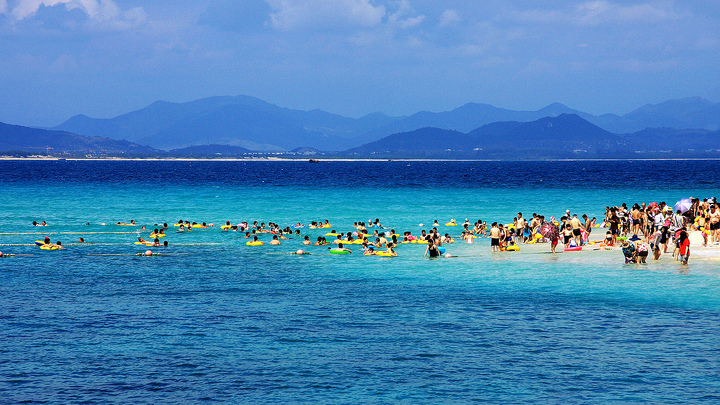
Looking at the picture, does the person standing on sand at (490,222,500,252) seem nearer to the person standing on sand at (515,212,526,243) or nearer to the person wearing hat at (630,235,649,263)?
the person standing on sand at (515,212,526,243)

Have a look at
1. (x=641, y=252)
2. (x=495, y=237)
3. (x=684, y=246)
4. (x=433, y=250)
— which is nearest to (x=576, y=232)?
(x=495, y=237)

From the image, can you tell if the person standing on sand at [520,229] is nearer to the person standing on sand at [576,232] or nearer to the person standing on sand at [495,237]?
the person standing on sand at [576,232]

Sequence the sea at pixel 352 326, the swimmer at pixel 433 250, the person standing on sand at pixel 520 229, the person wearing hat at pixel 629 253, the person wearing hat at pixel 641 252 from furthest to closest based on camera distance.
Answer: the person standing on sand at pixel 520 229, the swimmer at pixel 433 250, the person wearing hat at pixel 629 253, the person wearing hat at pixel 641 252, the sea at pixel 352 326

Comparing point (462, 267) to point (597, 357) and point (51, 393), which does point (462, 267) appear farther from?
point (51, 393)

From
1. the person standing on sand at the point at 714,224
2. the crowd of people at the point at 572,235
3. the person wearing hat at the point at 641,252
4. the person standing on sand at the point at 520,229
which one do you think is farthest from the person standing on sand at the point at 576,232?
the person standing on sand at the point at 714,224

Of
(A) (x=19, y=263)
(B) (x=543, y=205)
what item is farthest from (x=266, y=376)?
(B) (x=543, y=205)

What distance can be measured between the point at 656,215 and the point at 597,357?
26.9m

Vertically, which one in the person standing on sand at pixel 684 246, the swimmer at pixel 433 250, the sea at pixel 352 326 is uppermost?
the person standing on sand at pixel 684 246

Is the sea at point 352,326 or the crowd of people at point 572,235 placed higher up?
the crowd of people at point 572,235

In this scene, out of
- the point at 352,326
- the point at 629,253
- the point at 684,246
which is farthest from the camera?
the point at 629,253

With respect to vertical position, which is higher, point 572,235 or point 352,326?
point 572,235

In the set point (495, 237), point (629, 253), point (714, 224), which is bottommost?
point (629, 253)

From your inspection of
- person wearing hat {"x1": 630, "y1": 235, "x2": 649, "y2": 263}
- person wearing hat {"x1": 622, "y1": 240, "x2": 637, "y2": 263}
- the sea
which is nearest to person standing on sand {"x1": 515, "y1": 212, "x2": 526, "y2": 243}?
the sea

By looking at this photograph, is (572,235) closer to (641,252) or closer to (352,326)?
(641,252)
